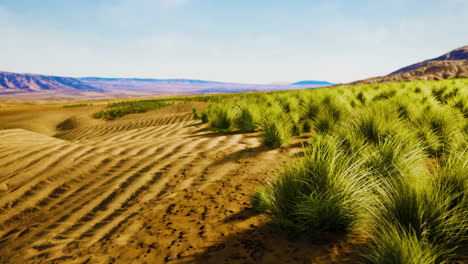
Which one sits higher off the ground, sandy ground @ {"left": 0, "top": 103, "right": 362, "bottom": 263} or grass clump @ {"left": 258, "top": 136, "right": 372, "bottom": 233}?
grass clump @ {"left": 258, "top": 136, "right": 372, "bottom": 233}

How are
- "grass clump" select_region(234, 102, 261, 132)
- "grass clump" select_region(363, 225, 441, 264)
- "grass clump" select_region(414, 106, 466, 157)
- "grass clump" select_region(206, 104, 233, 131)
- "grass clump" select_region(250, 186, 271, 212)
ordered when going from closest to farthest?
"grass clump" select_region(363, 225, 441, 264) → "grass clump" select_region(250, 186, 271, 212) → "grass clump" select_region(414, 106, 466, 157) → "grass clump" select_region(234, 102, 261, 132) → "grass clump" select_region(206, 104, 233, 131)

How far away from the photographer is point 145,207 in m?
2.46

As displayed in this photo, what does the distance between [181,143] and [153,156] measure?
0.71m

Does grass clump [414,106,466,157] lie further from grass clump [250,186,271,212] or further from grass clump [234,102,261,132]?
grass clump [234,102,261,132]

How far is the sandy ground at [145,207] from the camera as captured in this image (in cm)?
168

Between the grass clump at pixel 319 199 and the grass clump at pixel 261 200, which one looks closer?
the grass clump at pixel 319 199

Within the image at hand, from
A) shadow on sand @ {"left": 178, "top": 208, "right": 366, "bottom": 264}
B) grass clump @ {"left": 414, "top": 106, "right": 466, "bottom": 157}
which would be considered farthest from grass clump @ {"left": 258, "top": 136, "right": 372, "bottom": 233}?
grass clump @ {"left": 414, "top": 106, "right": 466, "bottom": 157}

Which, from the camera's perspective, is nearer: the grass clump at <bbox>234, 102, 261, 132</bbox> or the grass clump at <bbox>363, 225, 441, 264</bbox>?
the grass clump at <bbox>363, 225, 441, 264</bbox>

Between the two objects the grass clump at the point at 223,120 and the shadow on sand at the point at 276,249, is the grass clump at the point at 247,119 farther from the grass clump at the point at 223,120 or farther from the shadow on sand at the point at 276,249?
the shadow on sand at the point at 276,249

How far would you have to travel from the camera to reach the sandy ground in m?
1.68

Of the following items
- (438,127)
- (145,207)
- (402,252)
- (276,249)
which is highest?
(438,127)

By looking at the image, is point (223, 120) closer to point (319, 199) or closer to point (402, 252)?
point (319, 199)

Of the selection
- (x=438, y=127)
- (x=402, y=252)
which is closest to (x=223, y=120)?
(x=438, y=127)

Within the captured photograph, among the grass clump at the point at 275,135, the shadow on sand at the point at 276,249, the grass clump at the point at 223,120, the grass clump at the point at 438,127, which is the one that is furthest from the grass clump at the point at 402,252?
the grass clump at the point at 223,120
